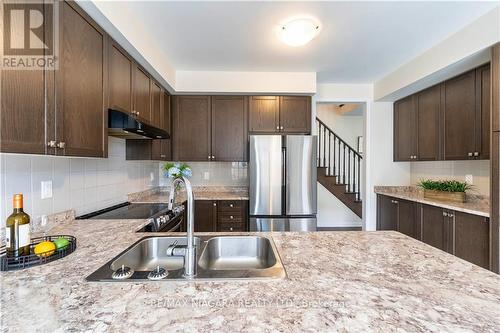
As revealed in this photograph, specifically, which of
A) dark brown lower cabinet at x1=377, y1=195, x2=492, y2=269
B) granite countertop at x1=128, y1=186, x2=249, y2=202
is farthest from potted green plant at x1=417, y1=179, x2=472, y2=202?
granite countertop at x1=128, y1=186, x2=249, y2=202

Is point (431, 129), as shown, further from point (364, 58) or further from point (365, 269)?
point (365, 269)

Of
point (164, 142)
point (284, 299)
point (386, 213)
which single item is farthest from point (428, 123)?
point (164, 142)

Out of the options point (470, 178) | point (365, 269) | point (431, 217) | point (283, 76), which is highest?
point (283, 76)

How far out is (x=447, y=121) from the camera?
282cm

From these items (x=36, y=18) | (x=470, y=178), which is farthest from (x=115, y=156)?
(x=470, y=178)

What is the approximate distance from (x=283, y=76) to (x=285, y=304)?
310 cm

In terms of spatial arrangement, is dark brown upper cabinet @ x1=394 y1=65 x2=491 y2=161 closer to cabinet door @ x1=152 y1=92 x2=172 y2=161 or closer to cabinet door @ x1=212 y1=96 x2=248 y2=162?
cabinet door @ x1=212 y1=96 x2=248 y2=162

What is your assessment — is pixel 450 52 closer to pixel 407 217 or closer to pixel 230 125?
pixel 407 217

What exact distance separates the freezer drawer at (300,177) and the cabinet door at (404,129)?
1.55 m

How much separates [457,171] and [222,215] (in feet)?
10.0

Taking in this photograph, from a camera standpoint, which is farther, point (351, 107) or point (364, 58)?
point (351, 107)

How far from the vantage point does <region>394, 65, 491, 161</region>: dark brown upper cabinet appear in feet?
7.84

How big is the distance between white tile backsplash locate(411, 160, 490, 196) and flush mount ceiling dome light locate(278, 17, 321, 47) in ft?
7.98

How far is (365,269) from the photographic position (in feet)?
3.20
